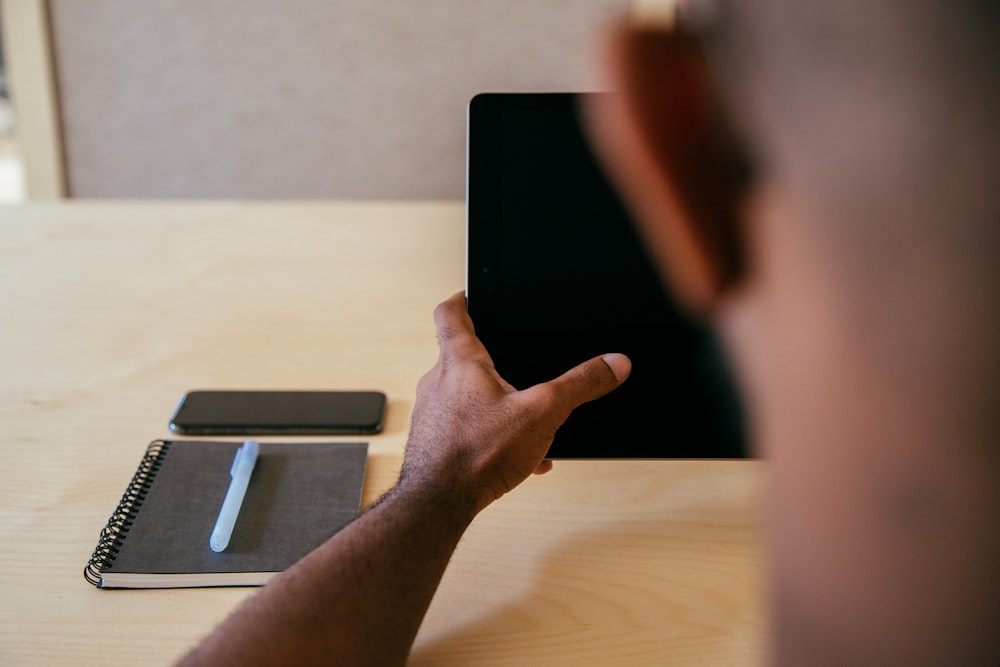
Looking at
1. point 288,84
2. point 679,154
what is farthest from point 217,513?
point 288,84

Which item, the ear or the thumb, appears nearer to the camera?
the ear

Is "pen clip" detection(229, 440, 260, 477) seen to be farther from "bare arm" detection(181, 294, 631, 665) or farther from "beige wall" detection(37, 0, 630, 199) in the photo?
"beige wall" detection(37, 0, 630, 199)

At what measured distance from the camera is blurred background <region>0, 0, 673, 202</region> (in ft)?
8.46

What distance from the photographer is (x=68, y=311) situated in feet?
3.92

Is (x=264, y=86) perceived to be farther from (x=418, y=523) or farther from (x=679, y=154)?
(x=679, y=154)

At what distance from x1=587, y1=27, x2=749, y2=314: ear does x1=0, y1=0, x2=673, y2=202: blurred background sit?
8.05 feet

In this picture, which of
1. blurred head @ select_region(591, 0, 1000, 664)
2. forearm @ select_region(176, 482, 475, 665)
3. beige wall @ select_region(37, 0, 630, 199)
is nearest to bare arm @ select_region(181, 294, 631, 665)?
forearm @ select_region(176, 482, 475, 665)

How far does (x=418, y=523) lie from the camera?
0.63m

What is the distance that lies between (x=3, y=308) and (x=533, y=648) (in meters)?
0.90

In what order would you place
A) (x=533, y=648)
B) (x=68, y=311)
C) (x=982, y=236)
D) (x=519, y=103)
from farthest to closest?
(x=68, y=311) → (x=519, y=103) → (x=533, y=648) → (x=982, y=236)

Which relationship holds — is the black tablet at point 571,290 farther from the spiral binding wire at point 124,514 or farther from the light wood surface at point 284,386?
the spiral binding wire at point 124,514

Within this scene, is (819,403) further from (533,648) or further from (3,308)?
(3,308)

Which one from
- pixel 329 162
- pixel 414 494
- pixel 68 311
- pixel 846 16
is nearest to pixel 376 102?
pixel 329 162

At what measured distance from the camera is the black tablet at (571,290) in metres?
0.79
